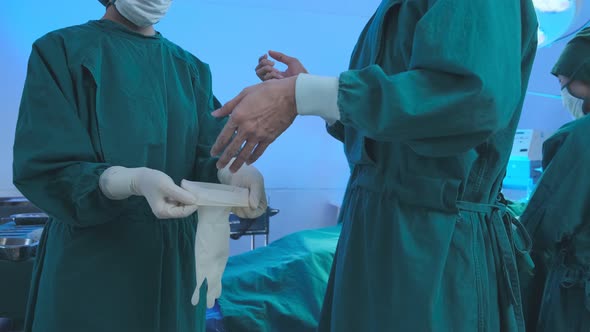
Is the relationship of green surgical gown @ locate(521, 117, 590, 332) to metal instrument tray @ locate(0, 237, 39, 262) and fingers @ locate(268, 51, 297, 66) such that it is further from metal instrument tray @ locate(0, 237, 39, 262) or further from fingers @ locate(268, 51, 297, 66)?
metal instrument tray @ locate(0, 237, 39, 262)

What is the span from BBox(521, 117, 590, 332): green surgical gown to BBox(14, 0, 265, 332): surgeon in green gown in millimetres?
1117

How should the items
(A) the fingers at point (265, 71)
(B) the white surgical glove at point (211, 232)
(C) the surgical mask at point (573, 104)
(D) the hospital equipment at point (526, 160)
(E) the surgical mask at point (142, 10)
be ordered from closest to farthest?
1. (B) the white surgical glove at point (211, 232)
2. (E) the surgical mask at point (142, 10)
3. (A) the fingers at point (265, 71)
4. (C) the surgical mask at point (573, 104)
5. (D) the hospital equipment at point (526, 160)

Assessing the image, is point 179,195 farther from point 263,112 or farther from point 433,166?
point 433,166

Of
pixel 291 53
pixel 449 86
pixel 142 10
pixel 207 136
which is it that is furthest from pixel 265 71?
pixel 291 53

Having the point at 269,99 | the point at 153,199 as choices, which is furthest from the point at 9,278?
the point at 269,99

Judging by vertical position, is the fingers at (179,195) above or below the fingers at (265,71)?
below

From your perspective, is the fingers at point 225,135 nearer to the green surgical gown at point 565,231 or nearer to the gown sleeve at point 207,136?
the gown sleeve at point 207,136

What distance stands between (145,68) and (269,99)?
571 mm

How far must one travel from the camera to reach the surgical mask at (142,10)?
3.65ft

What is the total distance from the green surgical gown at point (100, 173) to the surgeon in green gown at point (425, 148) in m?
0.35

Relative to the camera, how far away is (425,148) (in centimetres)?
67

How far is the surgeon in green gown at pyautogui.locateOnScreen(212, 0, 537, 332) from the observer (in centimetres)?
63

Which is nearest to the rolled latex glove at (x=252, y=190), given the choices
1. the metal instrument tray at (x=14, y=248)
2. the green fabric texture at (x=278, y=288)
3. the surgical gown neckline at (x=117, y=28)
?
the surgical gown neckline at (x=117, y=28)

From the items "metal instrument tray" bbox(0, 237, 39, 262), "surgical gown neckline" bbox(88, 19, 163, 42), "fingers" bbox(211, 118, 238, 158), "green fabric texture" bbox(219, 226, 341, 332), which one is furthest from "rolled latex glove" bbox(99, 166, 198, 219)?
"metal instrument tray" bbox(0, 237, 39, 262)
